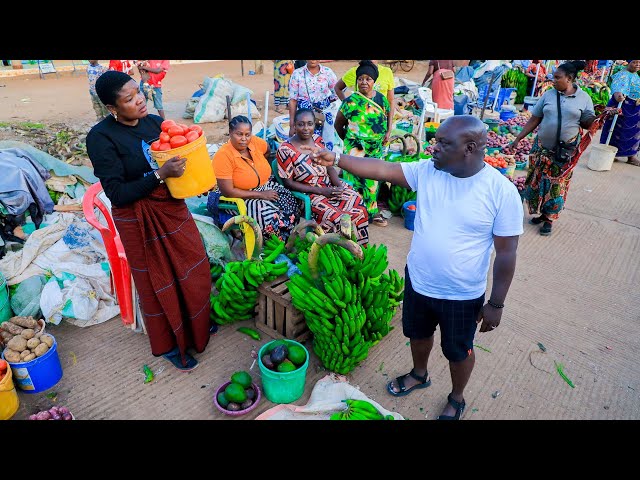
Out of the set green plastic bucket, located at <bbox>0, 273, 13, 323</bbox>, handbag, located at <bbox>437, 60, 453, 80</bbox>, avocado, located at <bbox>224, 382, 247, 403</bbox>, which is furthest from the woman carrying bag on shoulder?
green plastic bucket, located at <bbox>0, 273, 13, 323</bbox>

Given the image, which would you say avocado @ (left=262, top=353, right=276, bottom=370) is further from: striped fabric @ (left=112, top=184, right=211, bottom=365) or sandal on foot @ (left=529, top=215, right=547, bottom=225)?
sandal on foot @ (left=529, top=215, right=547, bottom=225)

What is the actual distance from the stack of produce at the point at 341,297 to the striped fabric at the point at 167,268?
2.56ft

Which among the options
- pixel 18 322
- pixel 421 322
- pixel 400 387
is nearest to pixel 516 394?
pixel 400 387

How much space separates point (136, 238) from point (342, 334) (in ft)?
5.37

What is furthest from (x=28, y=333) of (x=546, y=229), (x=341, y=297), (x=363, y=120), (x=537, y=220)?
(x=537, y=220)

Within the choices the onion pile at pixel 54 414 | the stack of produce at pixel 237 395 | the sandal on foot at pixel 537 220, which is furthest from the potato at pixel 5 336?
the sandal on foot at pixel 537 220

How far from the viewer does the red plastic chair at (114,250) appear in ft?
10.6

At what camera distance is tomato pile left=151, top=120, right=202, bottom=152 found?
265 cm

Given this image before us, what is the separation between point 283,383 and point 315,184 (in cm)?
229

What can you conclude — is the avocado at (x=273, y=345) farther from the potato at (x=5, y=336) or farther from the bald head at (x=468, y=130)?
the potato at (x=5, y=336)

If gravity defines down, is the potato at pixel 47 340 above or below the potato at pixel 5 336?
above

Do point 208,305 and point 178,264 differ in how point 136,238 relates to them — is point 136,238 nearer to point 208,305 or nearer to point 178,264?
point 178,264

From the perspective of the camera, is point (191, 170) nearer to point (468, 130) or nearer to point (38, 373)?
point (468, 130)
